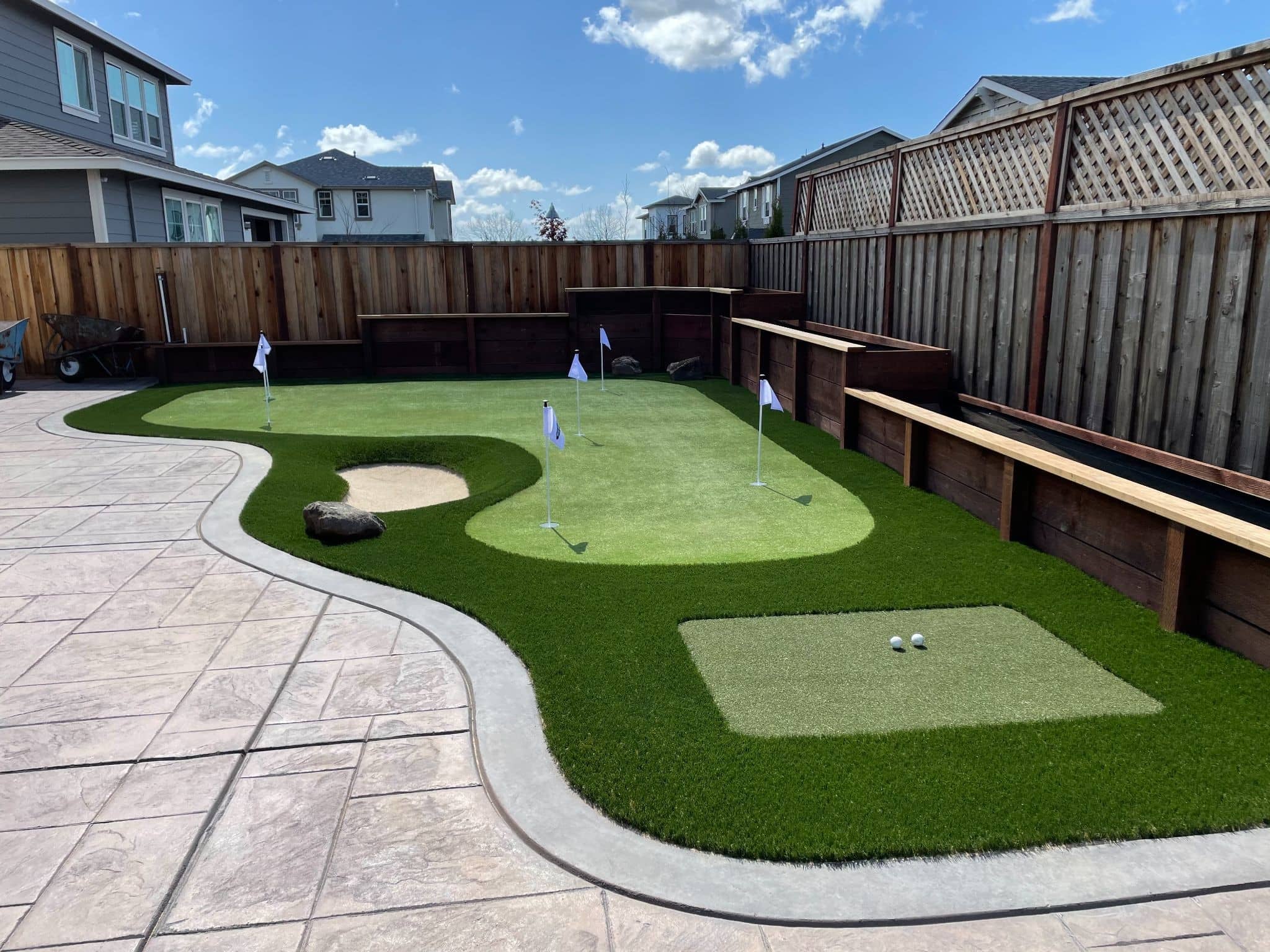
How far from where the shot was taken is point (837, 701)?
399cm

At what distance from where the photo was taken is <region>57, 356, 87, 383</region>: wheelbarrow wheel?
566 inches

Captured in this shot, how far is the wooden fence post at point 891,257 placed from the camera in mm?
9734

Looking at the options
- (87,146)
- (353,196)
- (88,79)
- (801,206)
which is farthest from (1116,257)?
(353,196)

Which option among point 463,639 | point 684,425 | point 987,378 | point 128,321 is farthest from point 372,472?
point 128,321

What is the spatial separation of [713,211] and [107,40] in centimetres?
4443

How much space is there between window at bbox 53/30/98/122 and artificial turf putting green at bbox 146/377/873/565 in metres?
10.0

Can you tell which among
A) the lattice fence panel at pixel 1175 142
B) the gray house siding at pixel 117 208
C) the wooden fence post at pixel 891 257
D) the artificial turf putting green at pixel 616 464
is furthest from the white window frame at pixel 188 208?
the lattice fence panel at pixel 1175 142

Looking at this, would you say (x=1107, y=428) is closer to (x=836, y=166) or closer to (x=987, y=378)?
(x=987, y=378)

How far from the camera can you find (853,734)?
3699 mm

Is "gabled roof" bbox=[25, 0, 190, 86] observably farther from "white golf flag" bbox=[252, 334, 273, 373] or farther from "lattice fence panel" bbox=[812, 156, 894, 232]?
"lattice fence panel" bbox=[812, 156, 894, 232]

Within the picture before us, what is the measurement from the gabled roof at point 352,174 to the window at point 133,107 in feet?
85.8

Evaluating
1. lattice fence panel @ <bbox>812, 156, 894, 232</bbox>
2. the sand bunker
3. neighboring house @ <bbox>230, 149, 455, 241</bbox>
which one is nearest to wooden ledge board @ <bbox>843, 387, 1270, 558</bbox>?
lattice fence panel @ <bbox>812, 156, 894, 232</bbox>

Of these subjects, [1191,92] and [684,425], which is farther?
[684,425]

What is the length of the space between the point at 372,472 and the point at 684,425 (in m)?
3.83
